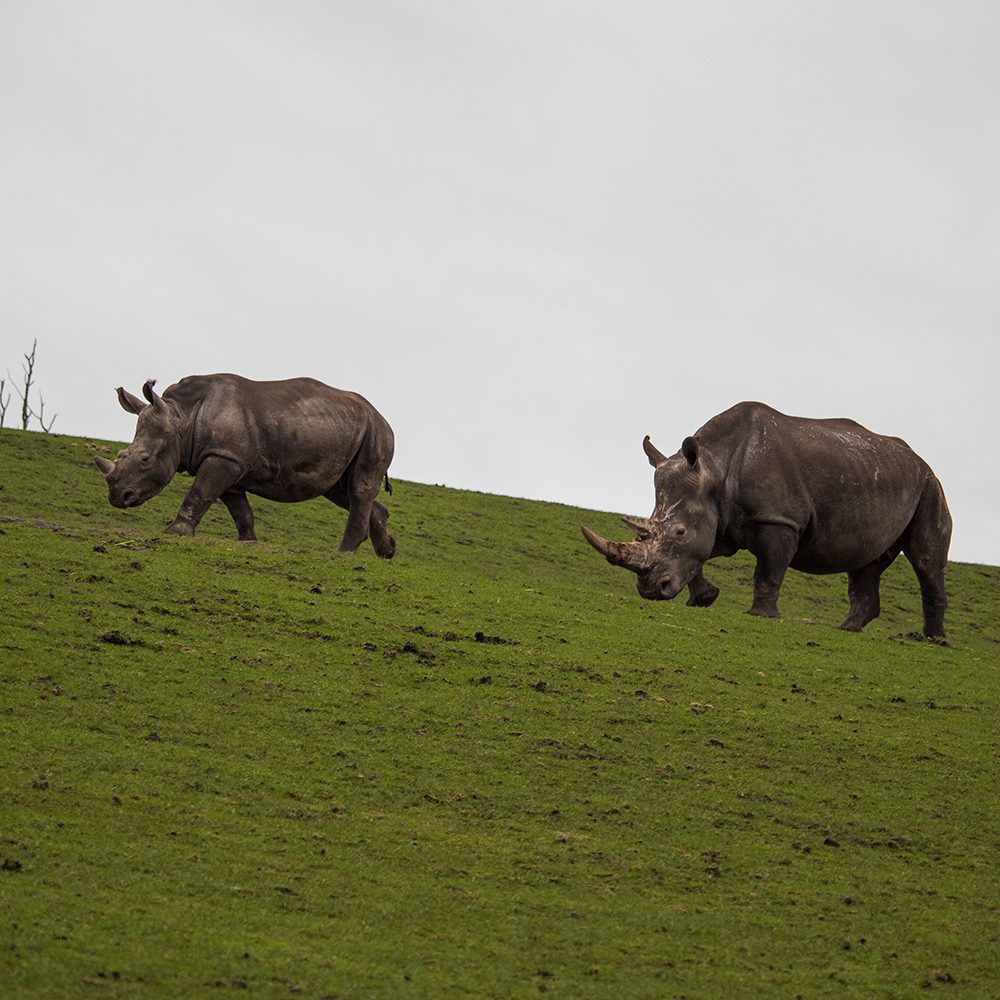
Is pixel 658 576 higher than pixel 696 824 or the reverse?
higher

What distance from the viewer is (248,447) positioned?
737 inches

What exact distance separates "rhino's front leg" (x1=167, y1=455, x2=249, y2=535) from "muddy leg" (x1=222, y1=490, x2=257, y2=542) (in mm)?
901

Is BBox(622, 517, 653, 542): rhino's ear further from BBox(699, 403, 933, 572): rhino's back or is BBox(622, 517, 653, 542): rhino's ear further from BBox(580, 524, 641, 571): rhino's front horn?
BBox(699, 403, 933, 572): rhino's back

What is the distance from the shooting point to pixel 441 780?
36.0 feet

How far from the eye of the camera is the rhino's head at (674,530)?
17.6 meters

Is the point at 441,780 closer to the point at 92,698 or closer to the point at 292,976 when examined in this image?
the point at 92,698

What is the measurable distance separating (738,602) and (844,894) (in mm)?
15812

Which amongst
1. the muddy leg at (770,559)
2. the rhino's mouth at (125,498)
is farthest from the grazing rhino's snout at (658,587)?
the rhino's mouth at (125,498)

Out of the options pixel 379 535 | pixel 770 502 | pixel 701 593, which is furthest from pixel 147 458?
pixel 770 502

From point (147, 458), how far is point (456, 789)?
28.7 ft

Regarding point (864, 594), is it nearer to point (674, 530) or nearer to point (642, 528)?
point (674, 530)

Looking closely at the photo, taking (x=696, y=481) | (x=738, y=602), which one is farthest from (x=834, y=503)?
(x=738, y=602)

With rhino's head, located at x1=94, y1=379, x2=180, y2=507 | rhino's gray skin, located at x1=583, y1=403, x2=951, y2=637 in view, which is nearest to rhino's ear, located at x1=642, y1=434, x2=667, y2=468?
rhino's gray skin, located at x1=583, y1=403, x2=951, y2=637

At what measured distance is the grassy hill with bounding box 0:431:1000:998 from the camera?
26.9 ft
